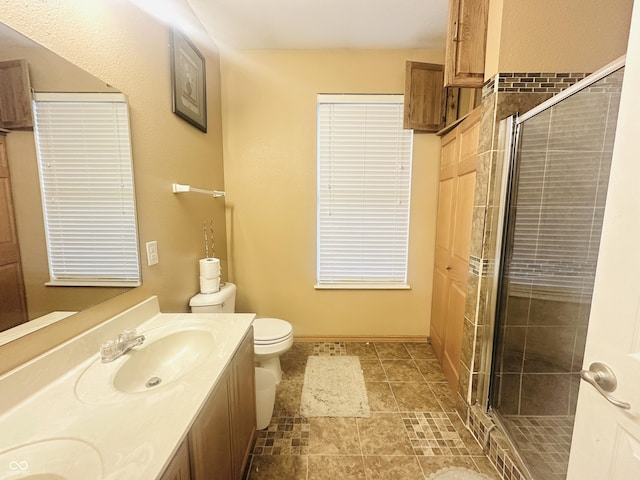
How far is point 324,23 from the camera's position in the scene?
6.56ft

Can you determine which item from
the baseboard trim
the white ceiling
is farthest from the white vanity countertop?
the white ceiling

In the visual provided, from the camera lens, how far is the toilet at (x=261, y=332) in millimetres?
1775

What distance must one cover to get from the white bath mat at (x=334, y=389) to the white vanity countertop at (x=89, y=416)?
3.55 feet

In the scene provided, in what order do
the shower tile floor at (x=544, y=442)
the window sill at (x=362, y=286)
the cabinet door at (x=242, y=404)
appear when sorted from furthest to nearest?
the window sill at (x=362, y=286) → the shower tile floor at (x=544, y=442) → the cabinet door at (x=242, y=404)

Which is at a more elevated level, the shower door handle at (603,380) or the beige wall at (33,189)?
the beige wall at (33,189)

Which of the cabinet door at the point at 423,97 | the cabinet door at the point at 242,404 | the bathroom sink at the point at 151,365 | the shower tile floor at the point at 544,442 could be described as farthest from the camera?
the cabinet door at the point at 423,97

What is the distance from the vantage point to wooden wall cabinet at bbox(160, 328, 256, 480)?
76 cm

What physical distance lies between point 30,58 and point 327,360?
7.96 feet

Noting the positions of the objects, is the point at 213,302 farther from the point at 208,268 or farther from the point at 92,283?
the point at 92,283

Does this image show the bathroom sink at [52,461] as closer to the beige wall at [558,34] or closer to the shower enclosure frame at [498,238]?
the shower enclosure frame at [498,238]

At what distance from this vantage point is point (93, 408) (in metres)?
0.75

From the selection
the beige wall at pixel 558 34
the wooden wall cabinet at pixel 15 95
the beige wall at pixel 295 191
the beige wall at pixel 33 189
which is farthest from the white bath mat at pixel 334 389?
the beige wall at pixel 558 34

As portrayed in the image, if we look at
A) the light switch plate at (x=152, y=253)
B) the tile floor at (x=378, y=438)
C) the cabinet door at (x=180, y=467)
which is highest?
the light switch plate at (x=152, y=253)

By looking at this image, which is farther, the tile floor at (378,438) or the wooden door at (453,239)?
the wooden door at (453,239)
